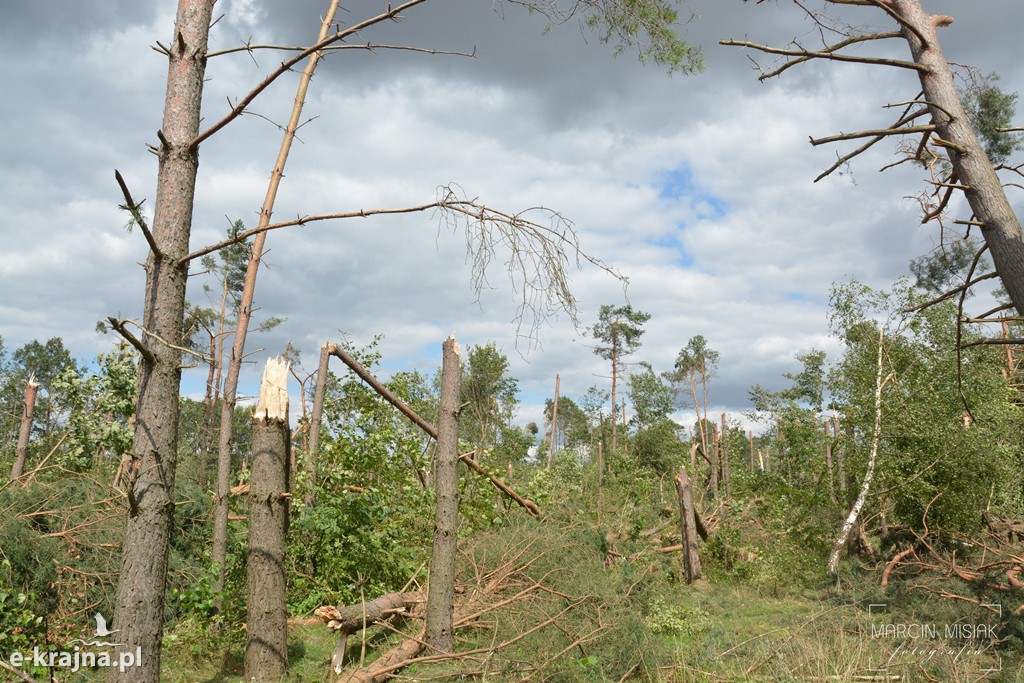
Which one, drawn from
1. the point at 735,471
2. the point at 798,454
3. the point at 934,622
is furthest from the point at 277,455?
the point at 735,471


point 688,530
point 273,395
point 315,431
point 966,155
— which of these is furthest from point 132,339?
point 688,530

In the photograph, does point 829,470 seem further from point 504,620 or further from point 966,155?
point 966,155

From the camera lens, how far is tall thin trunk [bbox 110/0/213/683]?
3379mm

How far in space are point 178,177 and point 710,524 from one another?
1333cm

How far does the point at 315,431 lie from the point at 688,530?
7329 mm

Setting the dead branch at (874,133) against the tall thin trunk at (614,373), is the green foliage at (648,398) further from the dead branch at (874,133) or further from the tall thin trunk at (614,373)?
the dead branch at (874,133)

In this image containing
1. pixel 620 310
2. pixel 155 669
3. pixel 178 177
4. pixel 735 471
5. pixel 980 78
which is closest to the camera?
pixel 155 669

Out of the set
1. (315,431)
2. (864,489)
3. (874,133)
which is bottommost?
(864,489)

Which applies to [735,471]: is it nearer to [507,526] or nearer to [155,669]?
[507,526]

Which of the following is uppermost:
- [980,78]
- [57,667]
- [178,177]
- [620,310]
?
[620,310]

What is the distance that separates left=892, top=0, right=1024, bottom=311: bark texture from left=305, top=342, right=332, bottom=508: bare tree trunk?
589 centimetres

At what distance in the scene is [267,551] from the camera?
595 cm

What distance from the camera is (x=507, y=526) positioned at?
32.0ft

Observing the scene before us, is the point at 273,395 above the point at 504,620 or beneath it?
above
